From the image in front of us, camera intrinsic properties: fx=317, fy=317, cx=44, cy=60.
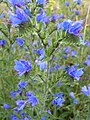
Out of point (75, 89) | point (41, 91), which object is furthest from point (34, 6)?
point (75, 89)

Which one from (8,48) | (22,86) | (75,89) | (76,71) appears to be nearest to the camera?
(76,71)

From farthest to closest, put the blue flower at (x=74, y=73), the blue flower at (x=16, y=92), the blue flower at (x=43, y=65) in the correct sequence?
1. the blue flower at (x=16, y=92)
2. the blue flower at (x=74, y=73)
3. the blue flower at (x=43, y=65)

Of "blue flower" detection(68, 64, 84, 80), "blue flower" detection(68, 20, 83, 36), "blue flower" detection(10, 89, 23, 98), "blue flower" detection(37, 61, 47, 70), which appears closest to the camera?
"blue flower" detection(68, 20, 83, 36)

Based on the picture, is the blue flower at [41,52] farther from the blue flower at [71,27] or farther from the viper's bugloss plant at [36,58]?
the blue flower at [71,27]

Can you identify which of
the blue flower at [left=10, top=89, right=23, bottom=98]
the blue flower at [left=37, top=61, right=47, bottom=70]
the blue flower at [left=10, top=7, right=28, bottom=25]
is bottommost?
the blue flower at [left=37, top=61, right=47, bottom=70]

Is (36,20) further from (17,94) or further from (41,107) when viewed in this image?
(17,94)

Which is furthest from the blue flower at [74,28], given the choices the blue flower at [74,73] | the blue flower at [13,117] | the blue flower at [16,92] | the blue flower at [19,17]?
the blue flower at [13,117]

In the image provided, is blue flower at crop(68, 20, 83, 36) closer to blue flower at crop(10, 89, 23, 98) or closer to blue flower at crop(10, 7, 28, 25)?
blue flower at crop(10, 7, 28, 25)

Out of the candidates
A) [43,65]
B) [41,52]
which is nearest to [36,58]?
[41,52]

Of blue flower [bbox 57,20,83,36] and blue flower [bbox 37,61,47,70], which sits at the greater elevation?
blue flower [bbox 57,20,83,36]

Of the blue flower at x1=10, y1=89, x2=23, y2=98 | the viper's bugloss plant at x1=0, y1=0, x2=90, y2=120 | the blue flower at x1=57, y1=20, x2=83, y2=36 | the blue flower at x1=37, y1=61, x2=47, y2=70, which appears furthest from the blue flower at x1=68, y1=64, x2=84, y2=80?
the blue flower at x1=10, y1=89, x2=23, y2=98

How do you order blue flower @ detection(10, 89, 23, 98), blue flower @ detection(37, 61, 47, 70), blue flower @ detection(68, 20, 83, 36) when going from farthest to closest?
blue flower @ detection(10, 89, 23, 98)
blue flower @ detection(37, 61, 47, 70)
blue flower @ detection(68, 20, 83, 36)
